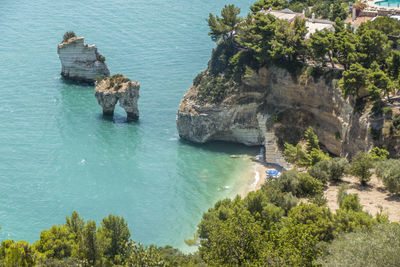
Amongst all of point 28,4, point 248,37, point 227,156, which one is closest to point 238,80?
point 248,37

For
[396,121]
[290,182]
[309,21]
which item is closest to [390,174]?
[290,182]

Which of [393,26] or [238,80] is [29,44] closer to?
[238,80]

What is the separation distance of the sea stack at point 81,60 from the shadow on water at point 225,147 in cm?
3003

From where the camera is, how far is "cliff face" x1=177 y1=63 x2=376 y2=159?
71.6 m

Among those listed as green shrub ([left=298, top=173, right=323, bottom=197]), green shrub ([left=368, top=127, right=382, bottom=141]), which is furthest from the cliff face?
green shrub ([left=298, top=173, right=323, bottom=197])

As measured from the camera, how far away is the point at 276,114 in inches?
3118

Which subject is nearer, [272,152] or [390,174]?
[390,174]

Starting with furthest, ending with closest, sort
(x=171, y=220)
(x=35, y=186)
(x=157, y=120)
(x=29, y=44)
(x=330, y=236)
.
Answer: (x=29, y=44) < (x=157, y=120) < (x=35, y=186) < (x=171, y=220) < (x=330, y=236)

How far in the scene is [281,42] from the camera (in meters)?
77.6

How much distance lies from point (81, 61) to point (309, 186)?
63550mm

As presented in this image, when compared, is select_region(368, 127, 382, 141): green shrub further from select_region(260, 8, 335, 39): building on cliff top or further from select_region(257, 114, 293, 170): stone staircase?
select_region(260, 8, 335, 39): building on cliff top

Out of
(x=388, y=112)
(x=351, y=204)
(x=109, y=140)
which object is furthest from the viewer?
(x=109, y=140)

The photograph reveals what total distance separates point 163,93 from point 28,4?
2614 inches

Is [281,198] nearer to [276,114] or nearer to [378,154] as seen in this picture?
[378,154]
